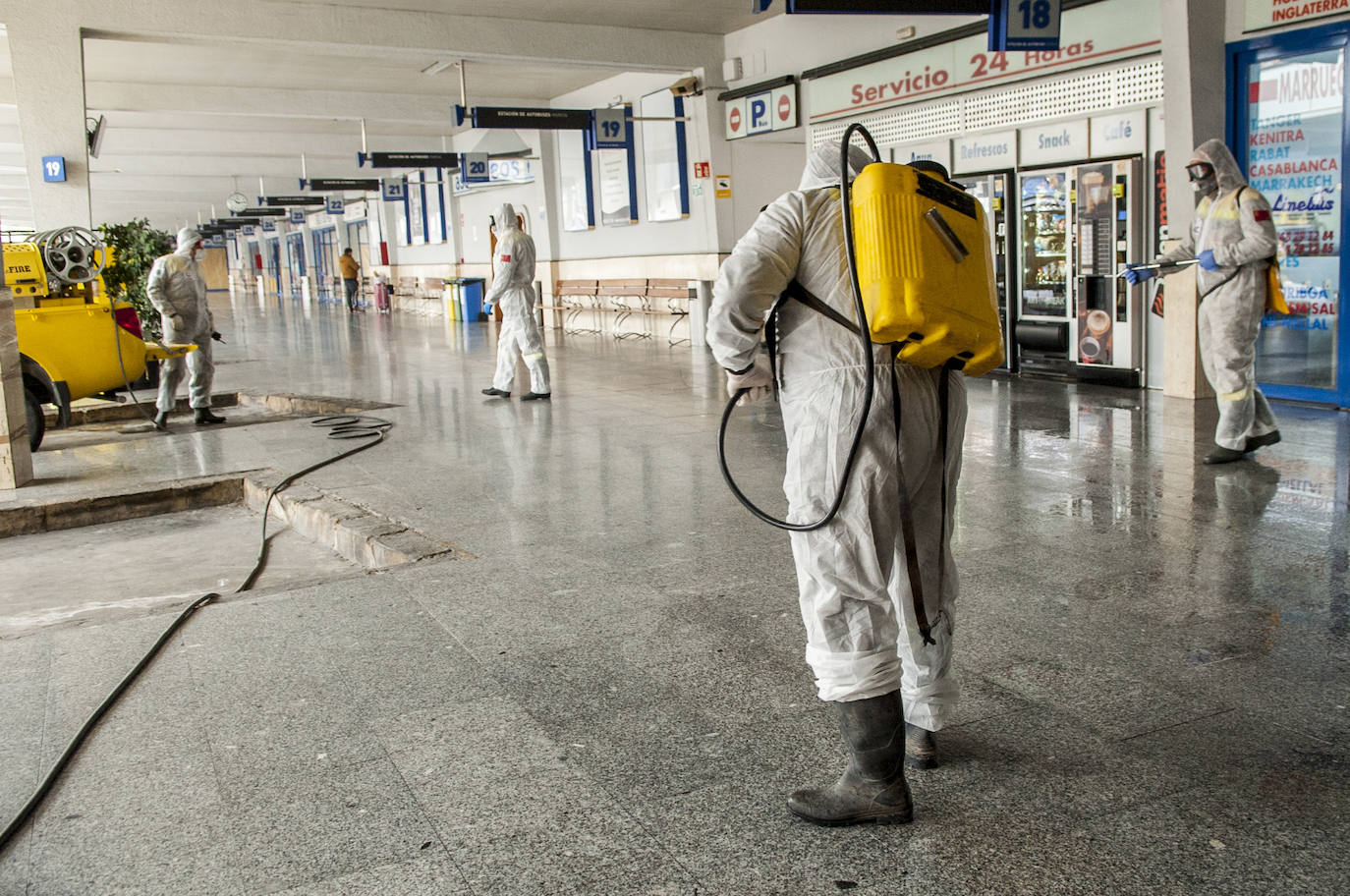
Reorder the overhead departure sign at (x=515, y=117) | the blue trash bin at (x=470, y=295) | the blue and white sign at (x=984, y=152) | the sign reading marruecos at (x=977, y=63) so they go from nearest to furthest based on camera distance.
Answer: the sign reading marruecos at (x=977, y=63) → the blue and white sign at (x=984, y=152) → the overhead departure sign at (x=515, y=117) → the blue trash bin at (x=470, y=295)

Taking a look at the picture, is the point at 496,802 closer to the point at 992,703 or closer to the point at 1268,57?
the point at 992,703

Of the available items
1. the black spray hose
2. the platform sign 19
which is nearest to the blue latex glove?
the platform sign 19

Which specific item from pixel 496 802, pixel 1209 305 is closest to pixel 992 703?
pixel 496 802

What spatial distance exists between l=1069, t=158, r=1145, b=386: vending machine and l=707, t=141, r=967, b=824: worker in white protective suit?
26.2 feet

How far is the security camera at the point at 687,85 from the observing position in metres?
15.9

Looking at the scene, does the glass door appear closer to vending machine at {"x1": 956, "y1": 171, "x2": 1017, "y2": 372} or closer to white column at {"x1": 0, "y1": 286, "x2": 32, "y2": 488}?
vending machine at {"x1": 956, "y1": 171, "x2": 1017, "y2": 372}

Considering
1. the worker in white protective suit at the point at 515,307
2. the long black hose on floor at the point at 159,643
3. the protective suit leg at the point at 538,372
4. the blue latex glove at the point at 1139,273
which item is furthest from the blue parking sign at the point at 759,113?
the blue latex glove at the point at 1139,273

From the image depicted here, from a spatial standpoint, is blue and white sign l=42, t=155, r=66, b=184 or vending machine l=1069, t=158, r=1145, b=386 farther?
blue and white sign l=42, t=155, r=66, b=184

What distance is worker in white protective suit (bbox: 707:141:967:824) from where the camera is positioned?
2.62m

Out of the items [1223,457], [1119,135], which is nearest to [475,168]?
[1119,135]

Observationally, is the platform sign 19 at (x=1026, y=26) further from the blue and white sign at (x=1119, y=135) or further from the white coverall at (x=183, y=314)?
the white coverall at (x=183, y=314)

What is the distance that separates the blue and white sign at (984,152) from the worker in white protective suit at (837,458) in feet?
29.3

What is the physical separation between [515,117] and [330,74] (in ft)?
15.7

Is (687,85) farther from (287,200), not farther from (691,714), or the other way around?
(287,200)
